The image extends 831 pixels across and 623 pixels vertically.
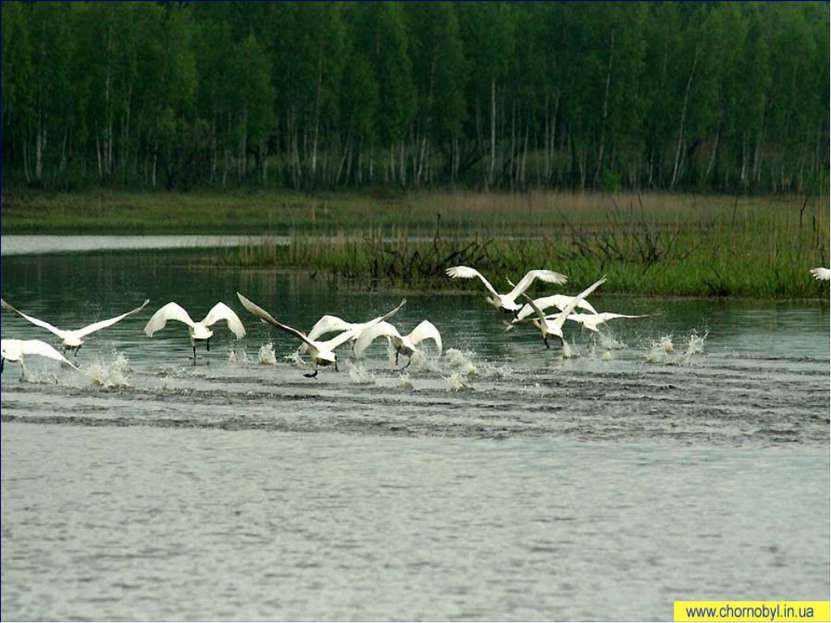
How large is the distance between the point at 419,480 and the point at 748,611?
12.2 ft

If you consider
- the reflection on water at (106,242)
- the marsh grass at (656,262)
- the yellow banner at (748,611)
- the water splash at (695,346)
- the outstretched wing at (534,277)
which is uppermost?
the reflection on water at (106,242)

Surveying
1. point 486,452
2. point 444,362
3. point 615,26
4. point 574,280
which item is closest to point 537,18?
point 615,26

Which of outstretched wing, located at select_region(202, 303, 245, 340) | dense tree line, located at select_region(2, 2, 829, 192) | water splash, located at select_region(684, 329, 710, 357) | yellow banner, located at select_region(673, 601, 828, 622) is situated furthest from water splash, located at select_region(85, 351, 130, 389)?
dense tree line, located at select_region(2, 2, 829, 192)

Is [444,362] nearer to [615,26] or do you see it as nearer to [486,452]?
[486,452]

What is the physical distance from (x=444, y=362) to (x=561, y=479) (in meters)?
6.97

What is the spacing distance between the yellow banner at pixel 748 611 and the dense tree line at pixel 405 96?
65.9 metres

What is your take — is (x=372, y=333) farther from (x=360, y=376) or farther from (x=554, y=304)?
(x=554, y=304)

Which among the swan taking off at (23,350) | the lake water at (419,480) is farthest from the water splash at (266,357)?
the swan taking off at (23,350)

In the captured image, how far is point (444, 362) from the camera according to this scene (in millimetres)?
19203

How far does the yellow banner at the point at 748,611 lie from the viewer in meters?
8.91

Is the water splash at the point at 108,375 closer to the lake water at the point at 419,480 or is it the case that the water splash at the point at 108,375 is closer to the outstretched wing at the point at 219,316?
the lake water at the point at 419,480

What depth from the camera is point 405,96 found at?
83.6 meters

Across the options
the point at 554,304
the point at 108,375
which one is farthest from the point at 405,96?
the point at 108,375

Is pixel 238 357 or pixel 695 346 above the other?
pixel 695 346
